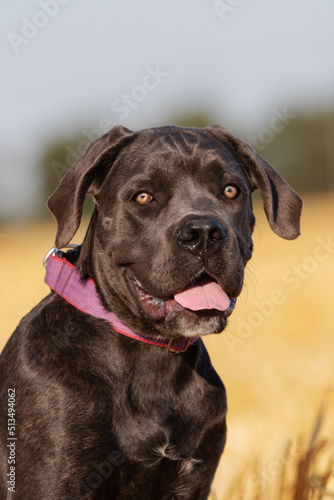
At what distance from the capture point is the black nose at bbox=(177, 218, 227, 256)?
11.8ft

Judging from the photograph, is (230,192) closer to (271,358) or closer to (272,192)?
(272,192)

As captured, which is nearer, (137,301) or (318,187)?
(137,301)

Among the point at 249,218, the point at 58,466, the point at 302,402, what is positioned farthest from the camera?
the point at 302,402

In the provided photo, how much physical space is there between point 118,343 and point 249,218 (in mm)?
1133

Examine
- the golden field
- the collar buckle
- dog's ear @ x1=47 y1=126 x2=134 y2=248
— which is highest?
dog's ear @ x1=47 y1=126 x2=134 y2=248

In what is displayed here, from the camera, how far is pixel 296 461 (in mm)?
5254

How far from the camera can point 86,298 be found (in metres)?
3.99

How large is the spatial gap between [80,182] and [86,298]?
670 mm

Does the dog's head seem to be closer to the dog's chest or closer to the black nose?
the black nose

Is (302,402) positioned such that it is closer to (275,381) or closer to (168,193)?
(275,381)

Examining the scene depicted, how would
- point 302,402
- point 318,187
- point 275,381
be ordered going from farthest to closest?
point 318,187, point 275,381, point 302,402

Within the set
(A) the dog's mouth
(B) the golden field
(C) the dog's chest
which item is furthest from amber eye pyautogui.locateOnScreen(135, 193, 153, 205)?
(C) the dog's chest

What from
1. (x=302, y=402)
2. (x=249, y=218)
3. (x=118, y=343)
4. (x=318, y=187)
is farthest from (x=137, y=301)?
(x=318, y=187)

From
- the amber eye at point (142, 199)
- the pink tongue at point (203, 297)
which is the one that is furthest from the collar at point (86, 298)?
the amber eye at point (142, 199)
